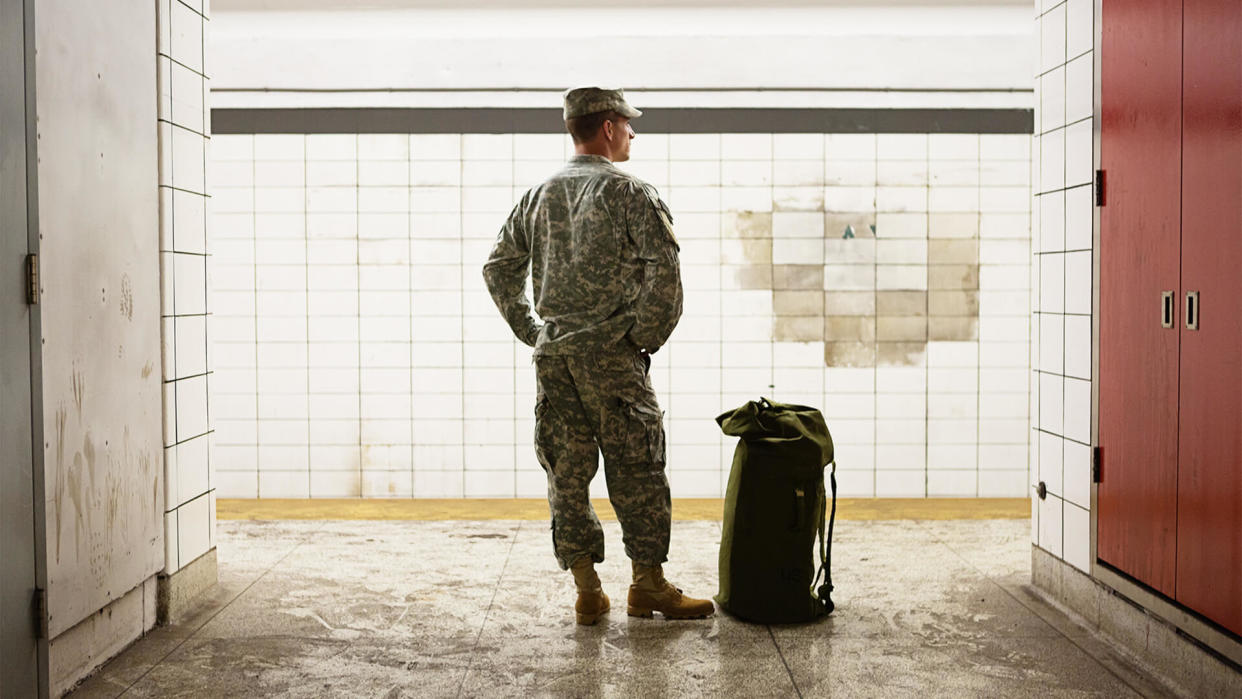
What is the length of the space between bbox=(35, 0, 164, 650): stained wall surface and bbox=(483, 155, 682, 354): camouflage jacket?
3.78 feet

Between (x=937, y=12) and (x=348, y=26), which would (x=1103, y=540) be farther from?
(x=348, y=26)

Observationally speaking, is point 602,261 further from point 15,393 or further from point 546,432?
point 15,393

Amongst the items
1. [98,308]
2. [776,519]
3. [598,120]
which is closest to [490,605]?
[776,519]

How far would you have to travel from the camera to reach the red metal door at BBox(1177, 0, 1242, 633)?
234 cm

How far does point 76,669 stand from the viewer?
103 inches

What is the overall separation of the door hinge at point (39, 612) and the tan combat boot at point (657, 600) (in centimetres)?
157

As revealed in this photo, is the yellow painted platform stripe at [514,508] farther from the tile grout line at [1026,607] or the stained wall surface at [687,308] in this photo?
the tile grout line at [1026,607]

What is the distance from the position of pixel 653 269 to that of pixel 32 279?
1.58 meters

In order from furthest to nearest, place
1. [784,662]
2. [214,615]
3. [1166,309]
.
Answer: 1. [214,615]
2. [784,662]
3. [1166,309]

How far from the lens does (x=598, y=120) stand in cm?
316

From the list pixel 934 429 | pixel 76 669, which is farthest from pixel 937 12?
pixel 76 669

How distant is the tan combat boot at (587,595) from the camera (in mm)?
3121

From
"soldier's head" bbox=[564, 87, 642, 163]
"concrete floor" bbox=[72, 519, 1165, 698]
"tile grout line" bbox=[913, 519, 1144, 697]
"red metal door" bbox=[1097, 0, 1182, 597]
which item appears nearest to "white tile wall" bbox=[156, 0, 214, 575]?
"concrete floor" bbox=[72, 519, 1165, 698]

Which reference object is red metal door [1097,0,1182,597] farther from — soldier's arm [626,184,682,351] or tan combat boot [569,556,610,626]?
tan combat boot [569,556,610,626]
